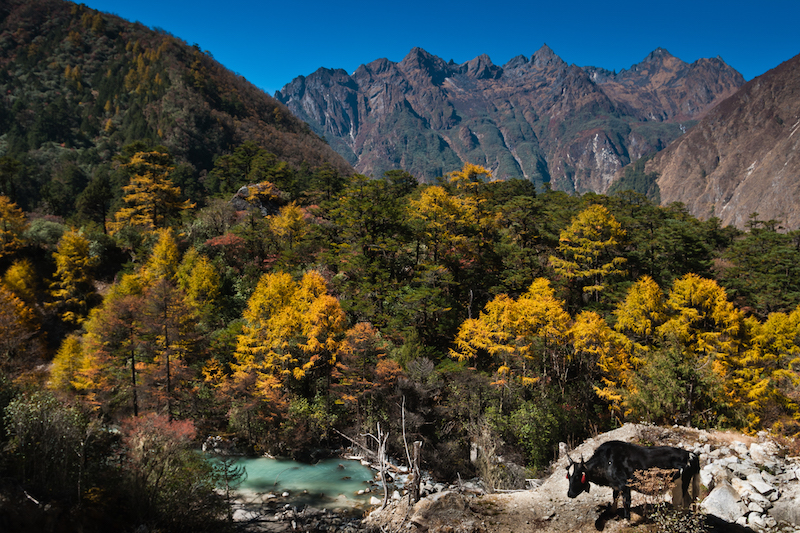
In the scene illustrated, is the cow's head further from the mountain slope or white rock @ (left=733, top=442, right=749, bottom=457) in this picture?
the mountain slope

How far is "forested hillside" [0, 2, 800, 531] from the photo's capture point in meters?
13.0

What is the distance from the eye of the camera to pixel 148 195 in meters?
51.6

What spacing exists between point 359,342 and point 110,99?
378 feet

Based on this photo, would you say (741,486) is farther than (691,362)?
No

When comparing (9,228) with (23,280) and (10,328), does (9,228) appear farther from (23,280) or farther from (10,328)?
(10,328)

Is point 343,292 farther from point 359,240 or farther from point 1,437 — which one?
point 1,437

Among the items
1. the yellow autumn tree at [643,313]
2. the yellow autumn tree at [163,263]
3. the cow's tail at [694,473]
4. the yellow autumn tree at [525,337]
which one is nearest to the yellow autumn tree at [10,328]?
the yellow autumn tree at [163,263]

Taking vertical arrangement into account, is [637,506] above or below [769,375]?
below

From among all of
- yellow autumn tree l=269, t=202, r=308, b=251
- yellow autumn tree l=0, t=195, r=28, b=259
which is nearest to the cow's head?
yellow autumn tree l=269, t=202, r=308, b=251

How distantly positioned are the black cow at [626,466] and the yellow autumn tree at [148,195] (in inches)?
2184

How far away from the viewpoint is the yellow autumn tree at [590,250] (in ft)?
114

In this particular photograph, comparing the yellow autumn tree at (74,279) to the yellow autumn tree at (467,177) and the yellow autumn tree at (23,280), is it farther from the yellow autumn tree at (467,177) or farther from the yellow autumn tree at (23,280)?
the yellow autumn tree at (467,177)

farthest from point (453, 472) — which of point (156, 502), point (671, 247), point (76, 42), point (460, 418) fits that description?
point (76, 42)

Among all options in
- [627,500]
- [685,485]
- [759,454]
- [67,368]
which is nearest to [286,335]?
[67,368]
